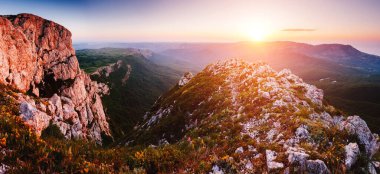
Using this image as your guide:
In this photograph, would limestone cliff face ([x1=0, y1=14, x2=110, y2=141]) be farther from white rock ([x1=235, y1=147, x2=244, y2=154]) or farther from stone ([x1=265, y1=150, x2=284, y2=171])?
stone ([x1=265, y1=150, x2=284, y2=171])

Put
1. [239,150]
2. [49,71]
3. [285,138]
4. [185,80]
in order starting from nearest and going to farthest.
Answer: [239,150] < [285,138] < [185,80] < [49,71]

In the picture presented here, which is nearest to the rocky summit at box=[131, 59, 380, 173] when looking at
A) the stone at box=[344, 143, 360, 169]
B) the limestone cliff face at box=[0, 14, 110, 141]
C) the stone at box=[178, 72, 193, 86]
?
the stone at box=[344, 143, 360, 169]

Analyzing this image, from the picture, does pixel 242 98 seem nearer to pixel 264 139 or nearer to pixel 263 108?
pixel 263 108

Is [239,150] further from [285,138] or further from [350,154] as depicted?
[350,154]

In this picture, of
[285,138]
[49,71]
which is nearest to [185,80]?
[285,138]

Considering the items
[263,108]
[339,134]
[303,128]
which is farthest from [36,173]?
[263,108]

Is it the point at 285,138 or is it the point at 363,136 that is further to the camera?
the point at 363,136

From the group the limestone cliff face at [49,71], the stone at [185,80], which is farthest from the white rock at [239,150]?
the stone at [185,80]

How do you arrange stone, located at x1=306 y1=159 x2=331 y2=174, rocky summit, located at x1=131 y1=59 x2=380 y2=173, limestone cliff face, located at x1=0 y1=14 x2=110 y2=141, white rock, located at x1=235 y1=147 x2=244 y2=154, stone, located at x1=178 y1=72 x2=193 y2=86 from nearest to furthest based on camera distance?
stone, located at x1=306 y1=159 x2=331 y2=174 < rocky summit, located at x1=131 y1=59 x2=380 y2=173 < white rock, located at x1=235 y1=147 x2=244 y2=154 < limestone cliff face, located at x1=0 y1=14 x2=110 y2=141 < stone, located at x1=178 y1=72 x2=193 y2=86
